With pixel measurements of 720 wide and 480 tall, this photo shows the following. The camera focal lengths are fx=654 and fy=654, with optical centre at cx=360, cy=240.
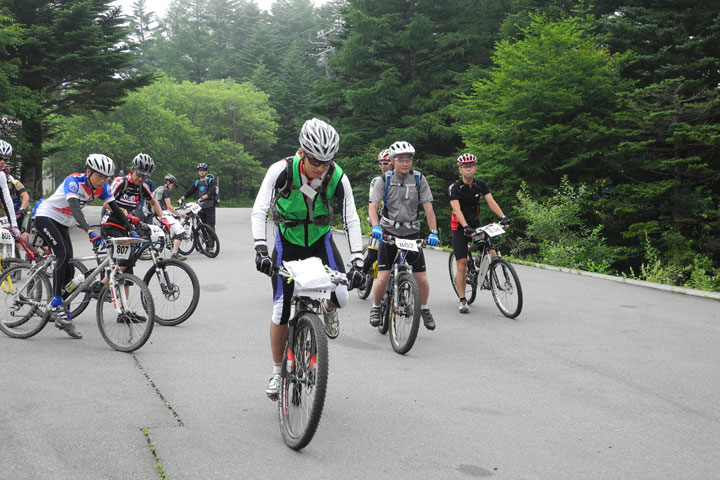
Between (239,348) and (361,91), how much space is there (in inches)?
1006

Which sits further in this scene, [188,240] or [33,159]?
[33,159]

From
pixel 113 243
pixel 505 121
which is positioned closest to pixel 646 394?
pixel 113 243

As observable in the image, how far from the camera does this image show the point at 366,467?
12.6 ft

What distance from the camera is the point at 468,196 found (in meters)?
8.80

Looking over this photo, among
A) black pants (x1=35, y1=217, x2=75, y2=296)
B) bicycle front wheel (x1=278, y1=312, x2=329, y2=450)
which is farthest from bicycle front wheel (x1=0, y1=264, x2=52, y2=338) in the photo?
bicycle front wheel (x1=278, y1=312, x2=329, y2=450)

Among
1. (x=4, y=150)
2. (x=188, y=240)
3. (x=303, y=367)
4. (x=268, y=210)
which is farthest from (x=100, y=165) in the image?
(x=188, y=240)

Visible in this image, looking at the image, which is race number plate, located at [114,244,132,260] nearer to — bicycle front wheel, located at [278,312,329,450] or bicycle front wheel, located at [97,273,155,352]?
bicycle front wheel, located at [97,273,155,352]

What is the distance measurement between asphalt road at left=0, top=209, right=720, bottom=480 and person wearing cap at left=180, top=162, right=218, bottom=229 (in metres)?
8.06

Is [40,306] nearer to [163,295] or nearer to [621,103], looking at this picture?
[163,295]

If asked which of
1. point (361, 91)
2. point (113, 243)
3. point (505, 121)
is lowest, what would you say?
point (113, 243)

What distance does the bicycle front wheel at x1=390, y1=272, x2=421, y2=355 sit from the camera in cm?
650

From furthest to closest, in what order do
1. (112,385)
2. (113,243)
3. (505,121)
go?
(505,121)
(113,243)
(112,385)

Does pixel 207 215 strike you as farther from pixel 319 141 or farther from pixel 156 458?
pixel 156 458

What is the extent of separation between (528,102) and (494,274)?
569 inches
